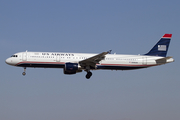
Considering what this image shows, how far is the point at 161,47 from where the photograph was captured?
2280 inches

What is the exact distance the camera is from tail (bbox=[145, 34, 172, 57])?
57.3m

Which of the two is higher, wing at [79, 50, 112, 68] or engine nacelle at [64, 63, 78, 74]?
wing at [79, 50, 112, 68]

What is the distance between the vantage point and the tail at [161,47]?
5734cm

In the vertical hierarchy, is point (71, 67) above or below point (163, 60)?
below

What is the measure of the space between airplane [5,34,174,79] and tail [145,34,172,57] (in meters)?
0.55

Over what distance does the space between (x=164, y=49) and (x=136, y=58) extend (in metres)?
6.09

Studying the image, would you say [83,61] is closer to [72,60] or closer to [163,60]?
[72,60]

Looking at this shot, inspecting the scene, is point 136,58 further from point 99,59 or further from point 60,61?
point 60,61

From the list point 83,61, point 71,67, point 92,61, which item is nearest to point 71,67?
point 71,67

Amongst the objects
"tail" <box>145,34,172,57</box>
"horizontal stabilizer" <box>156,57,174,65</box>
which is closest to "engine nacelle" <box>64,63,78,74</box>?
"tail" <box>145,34,172,57</box>

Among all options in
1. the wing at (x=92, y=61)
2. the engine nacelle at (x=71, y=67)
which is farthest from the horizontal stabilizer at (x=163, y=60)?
the engine nacelle at (x=71, y=67)

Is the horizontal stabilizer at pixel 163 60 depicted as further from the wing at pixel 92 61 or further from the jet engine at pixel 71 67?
the jet engine at pixel 71 67

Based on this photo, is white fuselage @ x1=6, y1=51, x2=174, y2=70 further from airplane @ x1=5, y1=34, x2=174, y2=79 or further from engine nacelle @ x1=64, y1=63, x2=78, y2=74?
engine nacelle @ x1=64, y1=63, x2=78, y2=74

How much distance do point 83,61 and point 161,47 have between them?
15.1 meters
